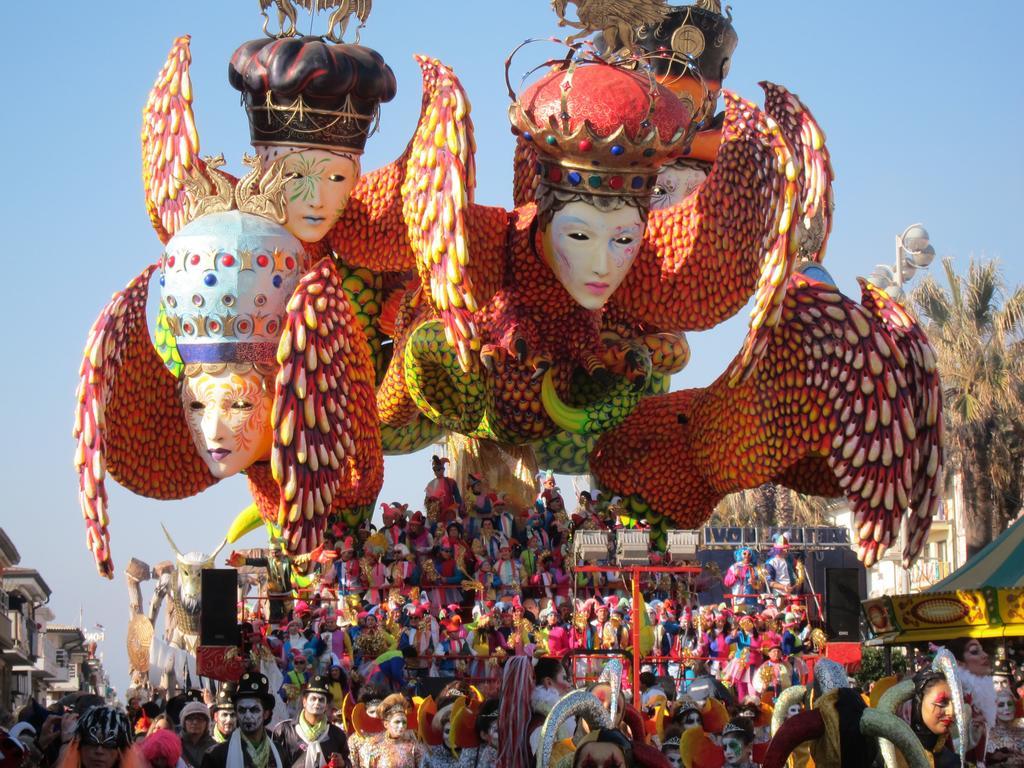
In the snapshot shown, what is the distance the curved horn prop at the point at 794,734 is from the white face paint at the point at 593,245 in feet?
29.0

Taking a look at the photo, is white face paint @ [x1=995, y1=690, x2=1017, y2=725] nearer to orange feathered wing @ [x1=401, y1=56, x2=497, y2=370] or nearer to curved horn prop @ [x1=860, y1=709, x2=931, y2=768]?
curved horn prop @ [x1=860, y1=709, x2=931, y2=768]

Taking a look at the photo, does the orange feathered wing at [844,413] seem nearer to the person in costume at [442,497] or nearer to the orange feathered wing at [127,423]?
the person in costume at [442,497]

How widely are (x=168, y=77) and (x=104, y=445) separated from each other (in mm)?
3858

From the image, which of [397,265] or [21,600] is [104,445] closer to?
[397,265]

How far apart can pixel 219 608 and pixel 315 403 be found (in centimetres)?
196

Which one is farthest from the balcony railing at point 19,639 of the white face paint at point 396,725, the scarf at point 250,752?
the scarf at point 250,752

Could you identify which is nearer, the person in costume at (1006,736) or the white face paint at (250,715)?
the person in costume at (1006,736)

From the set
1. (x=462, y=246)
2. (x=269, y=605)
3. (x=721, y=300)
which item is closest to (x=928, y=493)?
(x=721, y=300)

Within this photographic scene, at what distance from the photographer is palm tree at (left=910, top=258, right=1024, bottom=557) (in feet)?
81.9

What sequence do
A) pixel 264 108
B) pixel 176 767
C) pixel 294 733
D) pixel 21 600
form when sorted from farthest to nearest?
pixel 21 600 → pixel 264 108 → pixel 294 733 → pixel 176 767

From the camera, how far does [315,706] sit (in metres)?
11.3

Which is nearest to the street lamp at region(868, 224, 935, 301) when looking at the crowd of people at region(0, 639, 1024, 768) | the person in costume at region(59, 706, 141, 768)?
the crowd of people at region(0, 639, 1024, 768)

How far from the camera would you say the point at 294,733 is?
37.2ft

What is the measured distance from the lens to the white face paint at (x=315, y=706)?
11219 millimetres
